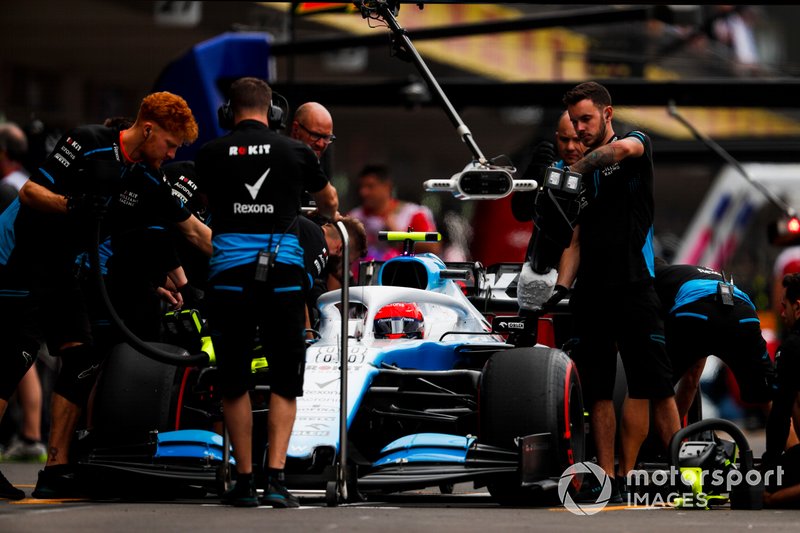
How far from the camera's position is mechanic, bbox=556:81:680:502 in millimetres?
8047

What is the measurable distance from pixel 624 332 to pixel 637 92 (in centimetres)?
677

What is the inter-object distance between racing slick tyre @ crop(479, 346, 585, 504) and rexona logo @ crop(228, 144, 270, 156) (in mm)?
1518

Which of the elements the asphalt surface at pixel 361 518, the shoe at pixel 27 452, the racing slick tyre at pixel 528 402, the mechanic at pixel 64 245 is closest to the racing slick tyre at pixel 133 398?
the mechanic at pixel 64 245

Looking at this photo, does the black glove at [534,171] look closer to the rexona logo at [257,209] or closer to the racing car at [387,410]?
the racing car at [387,410]

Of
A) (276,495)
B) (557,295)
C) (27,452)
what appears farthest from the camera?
(27,452)

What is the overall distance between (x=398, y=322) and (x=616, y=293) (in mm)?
1161

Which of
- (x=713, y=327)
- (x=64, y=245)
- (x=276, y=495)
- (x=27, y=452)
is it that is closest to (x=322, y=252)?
(x=64, y=245)

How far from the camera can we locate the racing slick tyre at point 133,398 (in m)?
7.93

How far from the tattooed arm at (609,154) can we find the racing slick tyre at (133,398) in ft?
7.53

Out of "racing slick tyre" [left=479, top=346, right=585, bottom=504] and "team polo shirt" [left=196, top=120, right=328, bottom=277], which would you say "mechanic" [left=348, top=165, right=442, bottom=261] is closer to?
"racing slick tyre" [left=479, top=346, right=585, bottom=504]

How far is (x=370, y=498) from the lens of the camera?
327 inches

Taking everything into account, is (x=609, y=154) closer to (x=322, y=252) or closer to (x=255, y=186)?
(x=322, y=252)

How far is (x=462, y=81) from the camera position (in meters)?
15.0

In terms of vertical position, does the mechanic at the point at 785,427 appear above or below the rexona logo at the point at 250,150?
below
